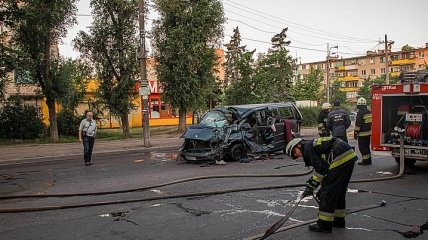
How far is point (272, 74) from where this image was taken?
34.7 meters

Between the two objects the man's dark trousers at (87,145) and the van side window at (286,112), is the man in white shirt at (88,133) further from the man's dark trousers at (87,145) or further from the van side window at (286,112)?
the van side window at (286,112)

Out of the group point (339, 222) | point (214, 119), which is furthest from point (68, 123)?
point (339, 222)

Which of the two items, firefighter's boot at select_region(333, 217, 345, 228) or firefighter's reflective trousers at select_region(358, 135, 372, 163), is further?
firefighter's reflective trousers at select_region(358, 135, 372, 163)

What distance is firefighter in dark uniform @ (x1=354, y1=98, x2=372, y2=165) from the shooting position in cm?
1195

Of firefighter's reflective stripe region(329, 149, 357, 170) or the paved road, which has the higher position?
firefighter's reflective stripe region(329, 149, 357, 170)

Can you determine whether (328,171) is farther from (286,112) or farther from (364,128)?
(286,112)

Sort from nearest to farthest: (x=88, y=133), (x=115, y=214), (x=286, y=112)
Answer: (x=115, y=214)
(x=88, y=133)
(x=286, y=112)

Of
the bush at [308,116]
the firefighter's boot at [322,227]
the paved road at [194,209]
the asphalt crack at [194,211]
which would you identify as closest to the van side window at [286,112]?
the paved road at [194,209]

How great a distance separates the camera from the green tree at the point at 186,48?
26844mm

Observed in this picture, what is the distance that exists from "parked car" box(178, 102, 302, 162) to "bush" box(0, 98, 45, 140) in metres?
14.4

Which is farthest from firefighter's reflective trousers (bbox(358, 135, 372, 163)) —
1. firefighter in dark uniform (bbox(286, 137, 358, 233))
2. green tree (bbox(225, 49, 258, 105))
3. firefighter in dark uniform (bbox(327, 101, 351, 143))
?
green tree (bbox(225, 49, 258, 105))

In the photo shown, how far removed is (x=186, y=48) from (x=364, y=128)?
17017mm

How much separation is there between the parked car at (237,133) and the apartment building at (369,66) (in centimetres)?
8007

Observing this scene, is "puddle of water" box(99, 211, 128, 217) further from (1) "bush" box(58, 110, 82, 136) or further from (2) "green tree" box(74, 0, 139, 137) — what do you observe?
(1) "bush" box(58, 110, 82, 136)
